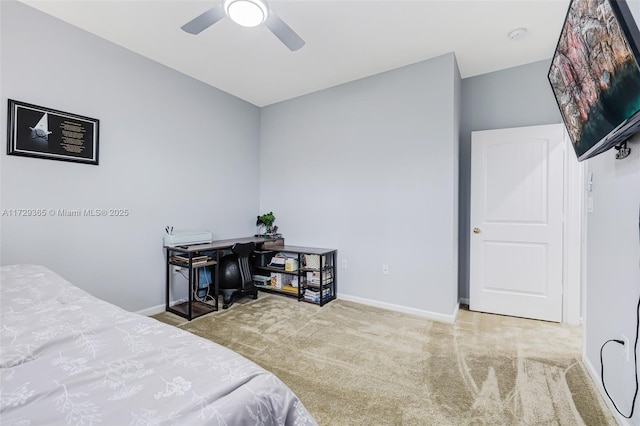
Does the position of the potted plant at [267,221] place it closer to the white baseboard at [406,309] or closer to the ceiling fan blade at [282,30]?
the white baseboard at [406,309]

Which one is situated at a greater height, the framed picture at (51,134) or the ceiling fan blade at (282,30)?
the ceiling fan blade at (282,30)

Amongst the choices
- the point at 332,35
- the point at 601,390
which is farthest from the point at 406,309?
the point at 332,35

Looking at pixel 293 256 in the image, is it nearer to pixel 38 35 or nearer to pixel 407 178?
pixel 407 178

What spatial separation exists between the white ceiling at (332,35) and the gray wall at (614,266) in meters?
1.37

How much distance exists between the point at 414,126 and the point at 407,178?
545 mm

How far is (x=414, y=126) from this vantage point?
3066 mm

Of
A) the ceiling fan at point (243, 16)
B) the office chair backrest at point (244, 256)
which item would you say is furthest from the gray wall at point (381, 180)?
the ceiling fan at point (243, 16)

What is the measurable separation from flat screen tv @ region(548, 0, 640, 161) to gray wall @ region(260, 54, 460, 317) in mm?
1192

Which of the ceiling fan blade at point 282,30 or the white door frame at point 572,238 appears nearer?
the ceiling fan blade at point 282,30

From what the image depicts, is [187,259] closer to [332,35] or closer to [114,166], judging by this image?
[114,166]

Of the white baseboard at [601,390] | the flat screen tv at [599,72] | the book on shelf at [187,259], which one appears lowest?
the white baseboard at [601,390]

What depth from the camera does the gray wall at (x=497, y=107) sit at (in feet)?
9.93

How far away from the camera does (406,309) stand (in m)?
3.11

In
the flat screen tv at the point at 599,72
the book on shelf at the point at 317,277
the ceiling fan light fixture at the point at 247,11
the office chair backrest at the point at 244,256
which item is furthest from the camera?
the book on shelf at the point at 317,277
